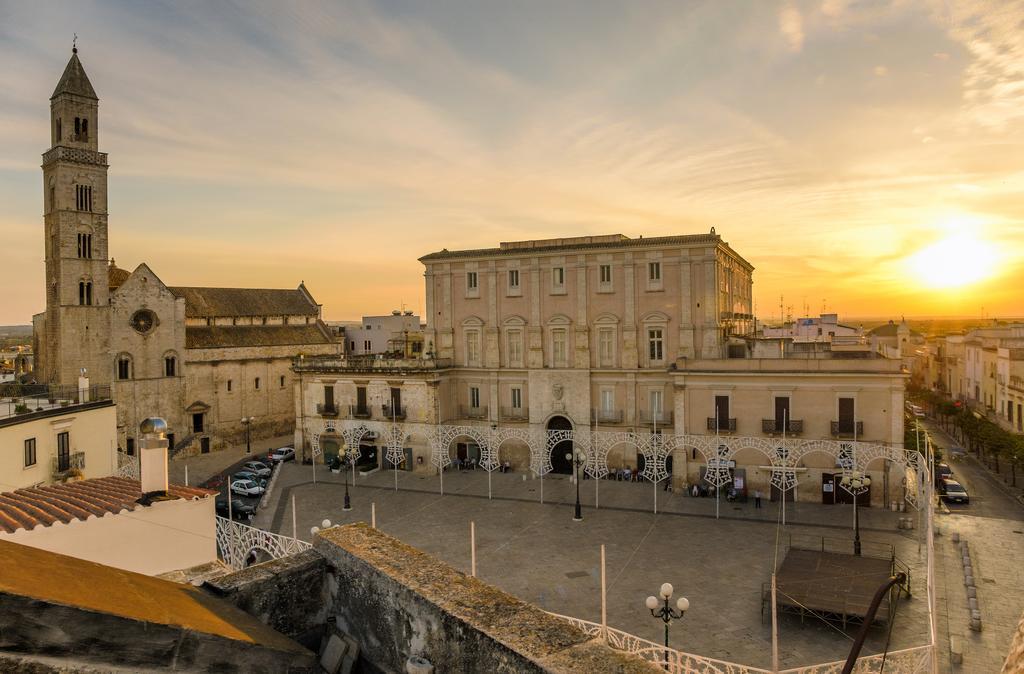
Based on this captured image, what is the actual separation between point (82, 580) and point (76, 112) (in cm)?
4902

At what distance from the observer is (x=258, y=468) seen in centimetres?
3962

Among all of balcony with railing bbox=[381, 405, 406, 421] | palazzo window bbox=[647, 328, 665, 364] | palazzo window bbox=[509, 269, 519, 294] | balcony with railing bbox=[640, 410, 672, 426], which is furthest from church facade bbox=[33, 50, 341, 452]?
palazzo window bbox=[647, 328, 665, 364]

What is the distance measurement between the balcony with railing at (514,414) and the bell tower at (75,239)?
2547 centimetres

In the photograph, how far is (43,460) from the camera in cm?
1955

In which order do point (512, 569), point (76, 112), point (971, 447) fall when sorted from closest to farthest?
point (512, 569), point (76, 112), point (971, 447)

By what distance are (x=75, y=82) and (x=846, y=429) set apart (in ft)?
162

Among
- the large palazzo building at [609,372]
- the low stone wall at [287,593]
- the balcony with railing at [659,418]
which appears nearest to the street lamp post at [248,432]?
the large palazzo building at [609,372]

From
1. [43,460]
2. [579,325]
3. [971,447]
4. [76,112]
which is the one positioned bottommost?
[971,447]

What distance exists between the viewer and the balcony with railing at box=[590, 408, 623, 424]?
1393 inches

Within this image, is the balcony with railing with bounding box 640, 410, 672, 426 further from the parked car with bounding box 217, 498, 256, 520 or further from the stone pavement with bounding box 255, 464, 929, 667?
the parked car with bounding box 217, 498, 256, 520

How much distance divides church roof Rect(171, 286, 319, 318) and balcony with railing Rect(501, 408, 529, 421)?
25.1 m

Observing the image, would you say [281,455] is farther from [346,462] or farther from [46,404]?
[46,404]

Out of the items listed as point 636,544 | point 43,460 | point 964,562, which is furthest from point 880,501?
point 43,460

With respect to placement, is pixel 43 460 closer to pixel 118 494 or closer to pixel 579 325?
pixel 118 494
